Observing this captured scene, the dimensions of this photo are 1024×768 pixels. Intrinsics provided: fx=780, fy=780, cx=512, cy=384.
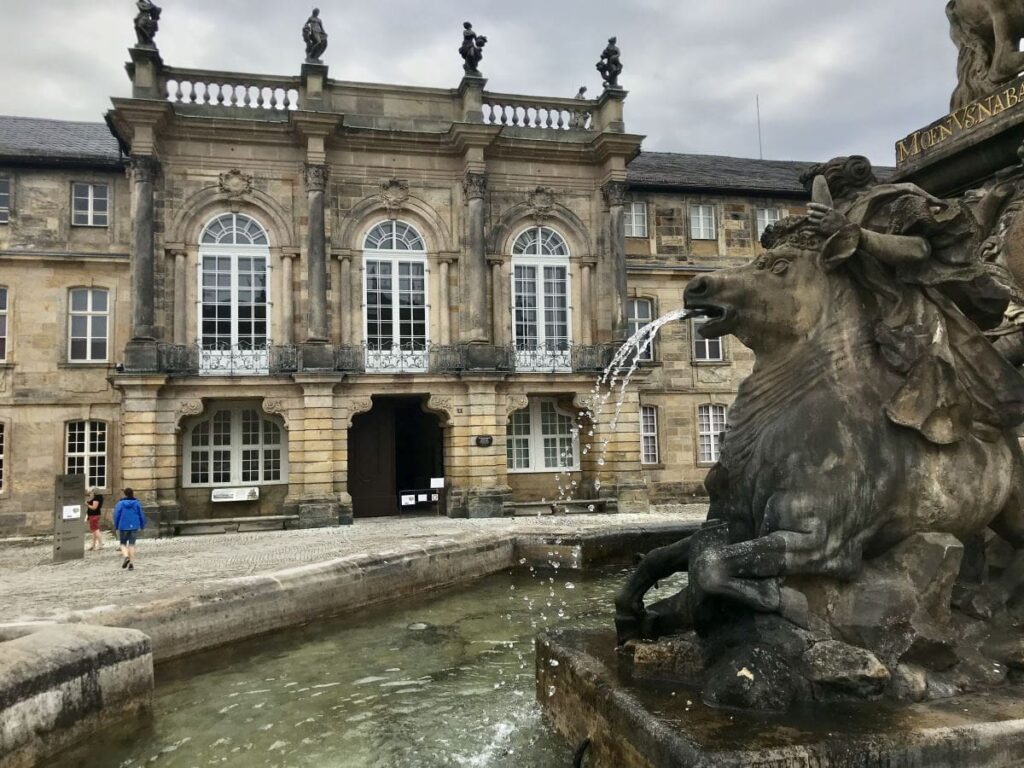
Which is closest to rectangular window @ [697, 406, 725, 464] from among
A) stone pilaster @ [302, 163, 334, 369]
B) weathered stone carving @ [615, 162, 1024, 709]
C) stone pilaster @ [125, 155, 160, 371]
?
stone pilaster @ [302, 163, 334, 369]

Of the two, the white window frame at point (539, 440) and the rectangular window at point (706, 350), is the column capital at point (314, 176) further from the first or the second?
the rectangular window at point (706, 350)

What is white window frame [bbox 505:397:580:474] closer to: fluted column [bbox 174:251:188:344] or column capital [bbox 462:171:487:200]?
column capital [bbox 462:171:487:200]

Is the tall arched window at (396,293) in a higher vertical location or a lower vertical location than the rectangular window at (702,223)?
lower

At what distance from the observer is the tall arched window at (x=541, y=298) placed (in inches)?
960

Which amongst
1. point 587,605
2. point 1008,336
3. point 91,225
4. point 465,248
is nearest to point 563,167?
point 465,248

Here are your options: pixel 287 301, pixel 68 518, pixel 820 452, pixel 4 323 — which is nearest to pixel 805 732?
pixel 820 452

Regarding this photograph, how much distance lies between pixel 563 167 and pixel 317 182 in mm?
7825

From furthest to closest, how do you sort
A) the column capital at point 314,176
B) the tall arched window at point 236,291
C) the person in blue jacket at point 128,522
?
the column capital at point 314,176, the tall arched window at point 236,291, the person in blue jacket at point 128,522

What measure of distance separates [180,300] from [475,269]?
27.9ft

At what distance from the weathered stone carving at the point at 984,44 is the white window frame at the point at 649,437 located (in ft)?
74.1

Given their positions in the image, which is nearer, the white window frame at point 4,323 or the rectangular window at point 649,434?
the white window frame at point 4,323

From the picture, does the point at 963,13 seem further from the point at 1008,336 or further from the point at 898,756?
the point at 898,756

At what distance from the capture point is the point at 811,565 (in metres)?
3.01

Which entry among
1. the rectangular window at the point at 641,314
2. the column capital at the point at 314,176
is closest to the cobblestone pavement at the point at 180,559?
the rectangular window at the point at 641,314
